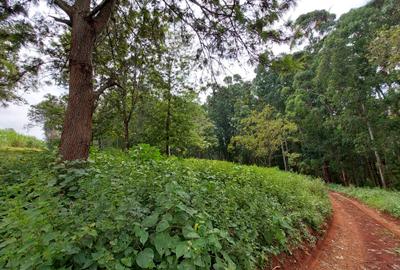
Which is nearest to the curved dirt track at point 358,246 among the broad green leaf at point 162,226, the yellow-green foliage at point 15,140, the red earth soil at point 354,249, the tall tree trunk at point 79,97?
the red earth soil at point 354,249

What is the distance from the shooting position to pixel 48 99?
13.4 meters

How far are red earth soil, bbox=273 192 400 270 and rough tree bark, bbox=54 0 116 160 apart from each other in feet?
10.8

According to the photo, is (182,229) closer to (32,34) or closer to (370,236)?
(32,34)

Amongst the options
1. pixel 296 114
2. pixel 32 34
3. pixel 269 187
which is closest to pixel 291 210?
pixel 269 187

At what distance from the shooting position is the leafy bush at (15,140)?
9444mm

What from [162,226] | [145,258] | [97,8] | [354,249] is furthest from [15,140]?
[354,249]

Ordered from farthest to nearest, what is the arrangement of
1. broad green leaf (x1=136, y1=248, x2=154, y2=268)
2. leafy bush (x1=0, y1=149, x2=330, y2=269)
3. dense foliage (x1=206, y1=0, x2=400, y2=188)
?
dense foliage (x1=206, y1=0, x2=400, y2=188), broad green leaf (x1=136, y1=248, x2=154, y2=268), leafy bush (x1=0, y1=149, x2=330, y2=269)

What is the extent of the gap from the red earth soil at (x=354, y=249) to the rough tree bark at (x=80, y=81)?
3307mm

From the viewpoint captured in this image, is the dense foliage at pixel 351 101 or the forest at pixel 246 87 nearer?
the forest at pixel 246 87

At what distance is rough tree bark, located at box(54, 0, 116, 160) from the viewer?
3648mm

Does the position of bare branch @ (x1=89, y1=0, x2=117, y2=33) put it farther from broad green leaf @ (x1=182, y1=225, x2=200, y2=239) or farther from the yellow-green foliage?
the yellow-green foliage

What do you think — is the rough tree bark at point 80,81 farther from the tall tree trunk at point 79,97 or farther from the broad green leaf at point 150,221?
the broad green leaf at point 150,221

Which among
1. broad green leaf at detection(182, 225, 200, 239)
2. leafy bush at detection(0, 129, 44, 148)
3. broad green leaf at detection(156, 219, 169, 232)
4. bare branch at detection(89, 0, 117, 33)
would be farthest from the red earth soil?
leafy bush at detection(0, 129, 44, 148)

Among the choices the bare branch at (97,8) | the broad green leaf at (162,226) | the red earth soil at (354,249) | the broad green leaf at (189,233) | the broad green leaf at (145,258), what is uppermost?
the bare branch at (97,8)
